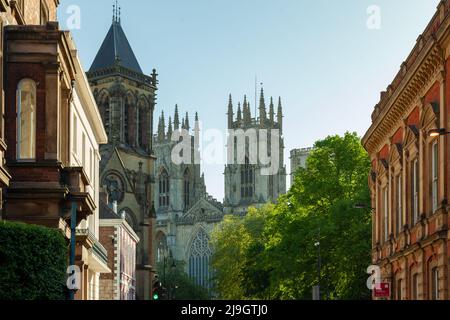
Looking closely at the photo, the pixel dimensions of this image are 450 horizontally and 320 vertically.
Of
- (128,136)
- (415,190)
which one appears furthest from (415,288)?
(128,136)

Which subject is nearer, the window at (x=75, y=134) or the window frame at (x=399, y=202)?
the window frame at (x=399, y=202)

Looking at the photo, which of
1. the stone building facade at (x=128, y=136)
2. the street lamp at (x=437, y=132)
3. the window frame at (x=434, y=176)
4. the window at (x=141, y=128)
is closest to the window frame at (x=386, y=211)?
the window frame at (x=434, y=176)

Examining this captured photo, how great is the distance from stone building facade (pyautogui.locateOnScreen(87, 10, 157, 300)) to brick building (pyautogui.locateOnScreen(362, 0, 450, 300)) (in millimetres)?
67753

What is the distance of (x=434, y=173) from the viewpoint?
37.5 metres

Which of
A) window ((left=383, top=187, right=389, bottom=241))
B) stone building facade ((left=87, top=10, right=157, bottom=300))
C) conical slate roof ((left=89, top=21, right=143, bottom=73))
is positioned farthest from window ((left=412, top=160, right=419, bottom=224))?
conical slate roof ((left=89, top=21, right=143, bottom=73))

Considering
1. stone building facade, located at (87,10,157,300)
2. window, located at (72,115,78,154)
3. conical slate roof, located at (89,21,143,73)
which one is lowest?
window, located at (72,115,78,154)

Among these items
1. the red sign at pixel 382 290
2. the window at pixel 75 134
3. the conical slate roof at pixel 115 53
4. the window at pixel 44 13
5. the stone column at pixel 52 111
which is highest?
the conical slate roof at pixel 115 53

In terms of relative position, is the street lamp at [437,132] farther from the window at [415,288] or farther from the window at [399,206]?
the window at [399,206]

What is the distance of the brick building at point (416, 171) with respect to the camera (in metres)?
34.9

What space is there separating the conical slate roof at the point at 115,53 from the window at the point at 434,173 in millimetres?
97251

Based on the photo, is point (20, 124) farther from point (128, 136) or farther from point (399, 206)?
point (128, 136)

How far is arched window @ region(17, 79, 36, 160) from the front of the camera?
33.2 meters

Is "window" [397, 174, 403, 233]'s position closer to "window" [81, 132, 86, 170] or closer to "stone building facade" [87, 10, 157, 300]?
"window" [81, 132, 86, 170]

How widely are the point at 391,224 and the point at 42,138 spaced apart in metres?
18.5
